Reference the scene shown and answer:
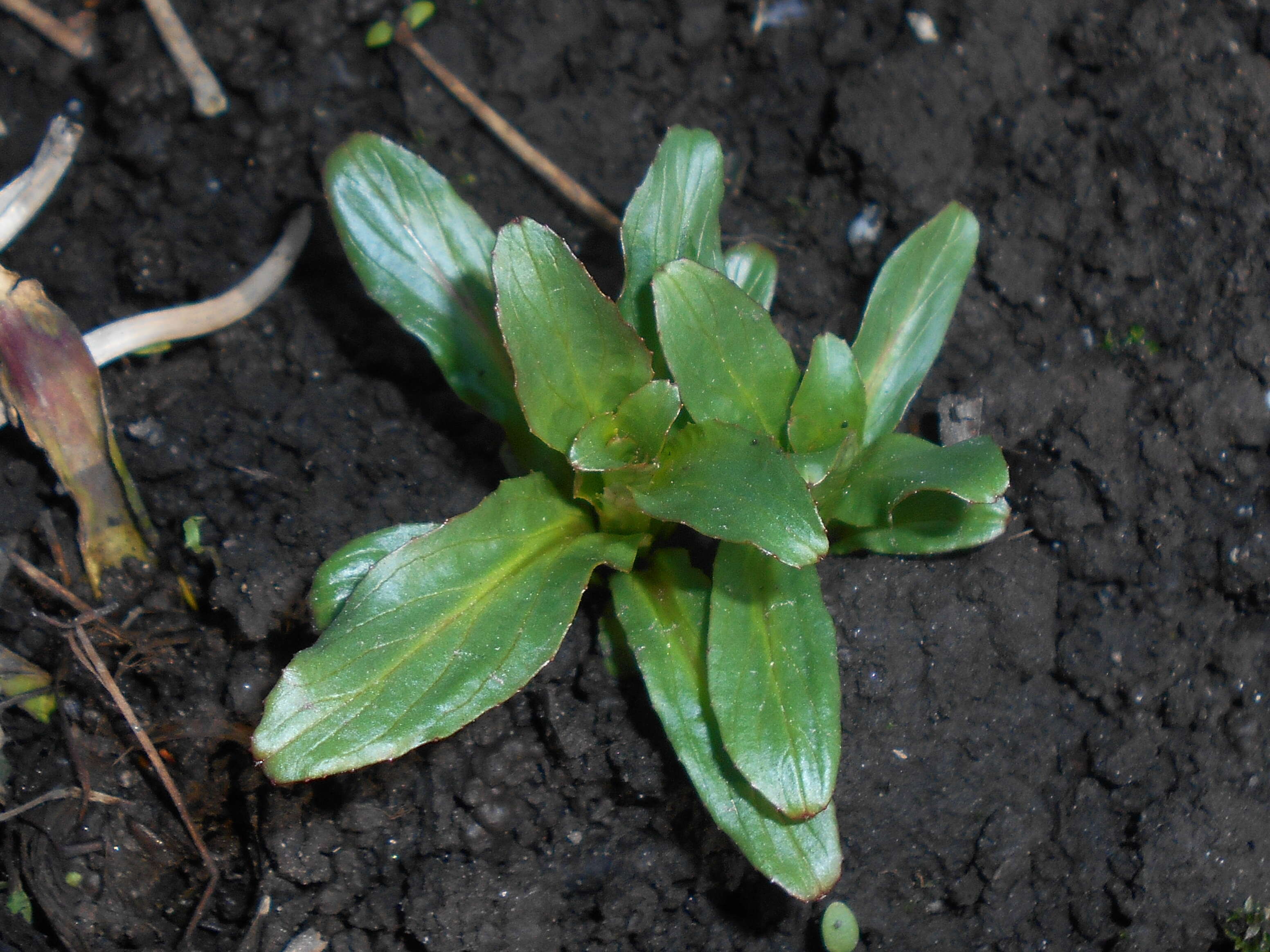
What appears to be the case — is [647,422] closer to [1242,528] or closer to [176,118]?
[1242,528]

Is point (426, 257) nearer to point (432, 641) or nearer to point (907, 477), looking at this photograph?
point (432, 641)

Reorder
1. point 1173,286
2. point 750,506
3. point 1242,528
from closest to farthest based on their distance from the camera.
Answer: point 750,506 → point 1242,528 → point 1173,286

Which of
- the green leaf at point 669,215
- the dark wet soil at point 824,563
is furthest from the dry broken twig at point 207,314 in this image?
the green leaf at point 669,215

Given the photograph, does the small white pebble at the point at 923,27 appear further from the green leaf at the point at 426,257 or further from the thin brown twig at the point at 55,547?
the thin brown twig at the point at 55,547

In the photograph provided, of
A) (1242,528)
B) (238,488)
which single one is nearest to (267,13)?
(238,488)

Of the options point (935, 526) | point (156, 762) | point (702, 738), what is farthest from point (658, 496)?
point (156, 762)

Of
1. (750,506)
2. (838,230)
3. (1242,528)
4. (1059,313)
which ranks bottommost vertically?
(1242,528)

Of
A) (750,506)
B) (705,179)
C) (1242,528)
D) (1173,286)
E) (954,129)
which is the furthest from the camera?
(954,129)
